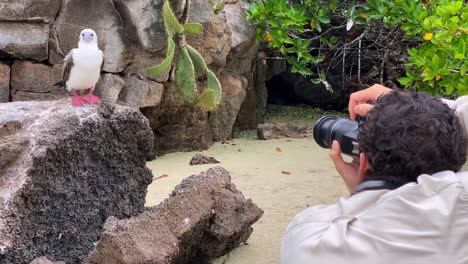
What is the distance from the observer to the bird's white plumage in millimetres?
3746

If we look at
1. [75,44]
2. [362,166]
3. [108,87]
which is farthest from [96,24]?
[362,166]

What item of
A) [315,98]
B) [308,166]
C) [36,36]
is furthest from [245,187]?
[315,98]

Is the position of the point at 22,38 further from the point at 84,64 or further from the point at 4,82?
the point at 84,64

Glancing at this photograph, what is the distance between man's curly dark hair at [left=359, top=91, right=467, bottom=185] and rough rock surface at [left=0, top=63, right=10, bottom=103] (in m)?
4.51

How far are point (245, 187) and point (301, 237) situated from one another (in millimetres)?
3016

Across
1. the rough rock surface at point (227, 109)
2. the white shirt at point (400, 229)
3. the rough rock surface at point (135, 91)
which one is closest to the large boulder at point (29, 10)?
the rough rock surface at point (135, 91)

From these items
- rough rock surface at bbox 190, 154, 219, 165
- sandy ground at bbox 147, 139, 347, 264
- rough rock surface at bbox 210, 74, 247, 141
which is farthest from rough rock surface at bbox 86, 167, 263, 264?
rough rock surface at bbox 210, 74, 247, 141

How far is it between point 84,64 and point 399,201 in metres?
2.96

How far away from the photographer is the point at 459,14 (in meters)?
3.22

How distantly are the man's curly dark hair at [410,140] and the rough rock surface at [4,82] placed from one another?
451 centimetres

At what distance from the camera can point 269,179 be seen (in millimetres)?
4367

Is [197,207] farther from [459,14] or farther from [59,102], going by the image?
[459,14]

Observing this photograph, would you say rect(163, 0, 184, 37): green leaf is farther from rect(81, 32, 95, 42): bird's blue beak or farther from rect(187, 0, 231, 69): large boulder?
rect(81, 32, 95, 42): bird's blue beak

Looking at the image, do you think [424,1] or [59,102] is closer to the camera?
[59,102]
